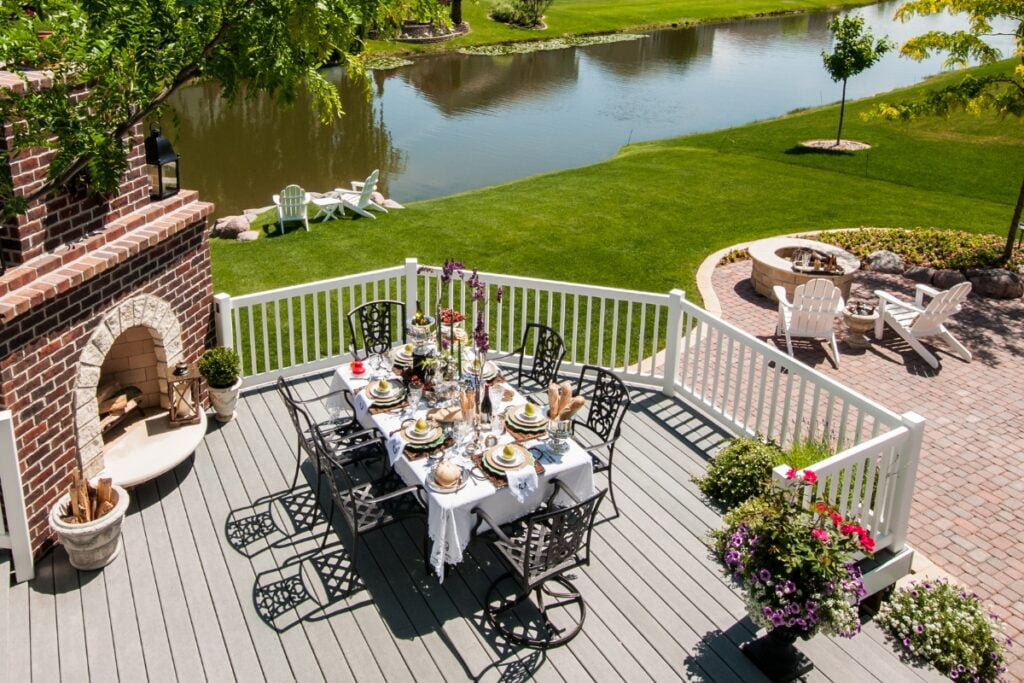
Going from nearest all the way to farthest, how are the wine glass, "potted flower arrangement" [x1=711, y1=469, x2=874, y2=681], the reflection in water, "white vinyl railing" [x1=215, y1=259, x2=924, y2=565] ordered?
"potted flower arrangement" [x1=711, y1=469, x2=874, y2=681], "white vinyl railing" [x1=215, y1=259, x2=924, y2=565], the wine glass, the reflection in water

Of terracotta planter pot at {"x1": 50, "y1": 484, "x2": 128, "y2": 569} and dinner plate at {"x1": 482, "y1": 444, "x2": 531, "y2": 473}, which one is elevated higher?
dinner plate at {"x1": 482, "y1": 444, "x2": 531, "y2": 473}

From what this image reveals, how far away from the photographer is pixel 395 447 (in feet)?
20.6

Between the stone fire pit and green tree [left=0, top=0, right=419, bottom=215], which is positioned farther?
the stone fire pit

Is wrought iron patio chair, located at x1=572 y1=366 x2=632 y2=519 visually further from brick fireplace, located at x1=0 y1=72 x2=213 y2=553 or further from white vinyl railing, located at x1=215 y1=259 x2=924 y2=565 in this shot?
brick fireplace, located at x1=0 y1=72 x2=213 y2=553

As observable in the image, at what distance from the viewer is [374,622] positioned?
575 centimetres

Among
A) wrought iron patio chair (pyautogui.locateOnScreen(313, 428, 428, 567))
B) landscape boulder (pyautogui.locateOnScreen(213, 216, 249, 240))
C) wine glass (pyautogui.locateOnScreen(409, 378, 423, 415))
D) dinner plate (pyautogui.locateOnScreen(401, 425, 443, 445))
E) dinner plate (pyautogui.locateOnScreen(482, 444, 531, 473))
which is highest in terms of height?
wine glass (pyautogui.locateOnScreen(409, 378, 423, 415))

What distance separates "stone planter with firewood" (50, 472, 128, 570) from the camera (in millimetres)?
5855

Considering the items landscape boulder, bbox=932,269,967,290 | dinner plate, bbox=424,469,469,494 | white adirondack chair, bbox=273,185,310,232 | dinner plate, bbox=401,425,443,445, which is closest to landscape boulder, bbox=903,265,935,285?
landscape boulder, bbox=932,269,967,290

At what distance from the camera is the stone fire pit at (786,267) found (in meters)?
11.9

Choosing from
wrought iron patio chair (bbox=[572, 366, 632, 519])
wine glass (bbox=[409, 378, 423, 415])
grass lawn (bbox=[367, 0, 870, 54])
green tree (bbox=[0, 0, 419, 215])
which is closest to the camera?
green tree (bbox=[0, 0, 419, 215])

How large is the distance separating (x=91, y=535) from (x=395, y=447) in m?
2.19

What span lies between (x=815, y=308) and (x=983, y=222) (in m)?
8.57

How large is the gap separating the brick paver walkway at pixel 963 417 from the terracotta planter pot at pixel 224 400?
20.3 ft

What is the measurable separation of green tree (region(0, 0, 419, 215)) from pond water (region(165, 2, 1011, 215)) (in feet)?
23.7
